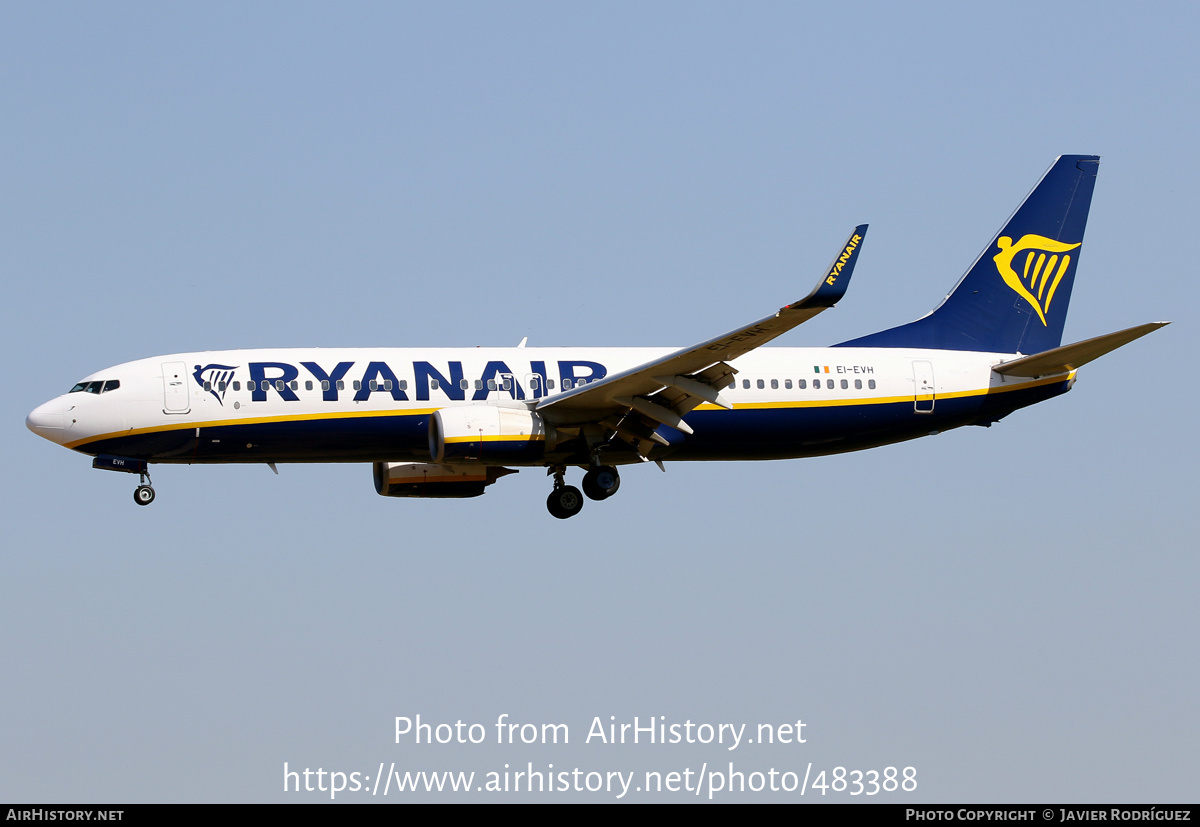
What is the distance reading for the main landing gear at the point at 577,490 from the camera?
3712 cm

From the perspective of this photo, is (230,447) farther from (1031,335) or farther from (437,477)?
(1031,335)

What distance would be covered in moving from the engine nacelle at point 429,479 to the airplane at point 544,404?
0.04 m

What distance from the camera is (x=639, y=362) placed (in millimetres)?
37906

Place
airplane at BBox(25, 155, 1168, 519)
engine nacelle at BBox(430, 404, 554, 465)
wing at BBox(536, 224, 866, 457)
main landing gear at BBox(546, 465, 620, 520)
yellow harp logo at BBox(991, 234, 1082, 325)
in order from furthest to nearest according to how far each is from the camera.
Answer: yellow harp logo at BBox(991, 234, 1082, 325)
main landing gear at BBox(546, 465, 620, 520)
airplane at BBox(25, 155, 1168, 519)
engine nacelle at BBox(430, 404, 554, 465)
wing at BBox(536, 224, 866, 457)

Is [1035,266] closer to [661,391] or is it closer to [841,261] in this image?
[661,391]

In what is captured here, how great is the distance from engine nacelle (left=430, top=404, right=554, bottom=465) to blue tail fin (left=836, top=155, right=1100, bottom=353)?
9587 mm

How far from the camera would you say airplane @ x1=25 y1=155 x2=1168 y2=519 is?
35156mm

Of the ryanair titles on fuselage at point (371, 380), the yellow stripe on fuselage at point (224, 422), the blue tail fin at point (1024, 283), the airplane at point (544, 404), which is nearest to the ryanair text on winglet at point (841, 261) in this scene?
the airplane at point (544, 404)

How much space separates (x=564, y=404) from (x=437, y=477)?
6.04 metres

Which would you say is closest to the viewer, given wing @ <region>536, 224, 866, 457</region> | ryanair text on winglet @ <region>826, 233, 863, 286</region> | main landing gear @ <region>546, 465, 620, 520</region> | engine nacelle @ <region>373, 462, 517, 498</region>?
ryanair text on winglet @ <region>826, 233, 863, 286</region>

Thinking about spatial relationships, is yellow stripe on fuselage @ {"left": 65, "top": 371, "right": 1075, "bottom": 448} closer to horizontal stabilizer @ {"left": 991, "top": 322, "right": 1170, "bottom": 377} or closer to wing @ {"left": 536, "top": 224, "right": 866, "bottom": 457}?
wing @ {"left": 536, "top": 224, "right": 866, "bottom": 457}

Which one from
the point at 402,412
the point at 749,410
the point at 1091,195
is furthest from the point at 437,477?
the point at 1091,195

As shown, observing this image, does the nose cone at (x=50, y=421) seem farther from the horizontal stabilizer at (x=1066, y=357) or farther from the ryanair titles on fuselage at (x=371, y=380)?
the horizontal stabilizer at (x=1066, y=357)

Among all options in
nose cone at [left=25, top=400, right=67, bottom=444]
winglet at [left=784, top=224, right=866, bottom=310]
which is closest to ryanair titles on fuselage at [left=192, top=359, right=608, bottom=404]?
nose cone at [left=25, top=400, right=67, bottom=444]
